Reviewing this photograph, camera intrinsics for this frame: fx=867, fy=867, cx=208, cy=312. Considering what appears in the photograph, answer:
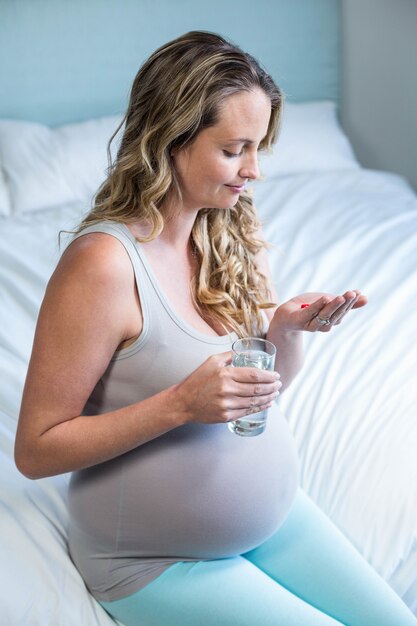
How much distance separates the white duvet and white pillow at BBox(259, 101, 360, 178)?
0.16m

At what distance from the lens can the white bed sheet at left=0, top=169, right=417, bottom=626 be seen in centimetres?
131

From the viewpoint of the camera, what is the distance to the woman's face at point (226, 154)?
1.20 meters

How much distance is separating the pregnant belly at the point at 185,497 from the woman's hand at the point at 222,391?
11cm

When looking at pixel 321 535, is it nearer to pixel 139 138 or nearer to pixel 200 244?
pixel 200 244

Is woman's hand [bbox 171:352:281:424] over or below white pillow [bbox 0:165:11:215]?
over

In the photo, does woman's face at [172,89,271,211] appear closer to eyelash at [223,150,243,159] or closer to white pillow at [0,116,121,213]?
eyelash at [223,150,243,159]

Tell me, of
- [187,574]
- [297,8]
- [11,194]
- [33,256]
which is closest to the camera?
[187,574]

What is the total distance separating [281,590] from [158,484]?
8.9 inches

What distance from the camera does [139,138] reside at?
4.02 ft

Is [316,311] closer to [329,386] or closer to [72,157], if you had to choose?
[329,386]

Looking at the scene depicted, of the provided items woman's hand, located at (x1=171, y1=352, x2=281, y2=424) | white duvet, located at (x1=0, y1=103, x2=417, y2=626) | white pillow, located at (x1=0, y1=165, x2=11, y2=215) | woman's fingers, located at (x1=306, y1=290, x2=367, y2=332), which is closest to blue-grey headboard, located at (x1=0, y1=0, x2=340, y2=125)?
white pillow, located at (x1=0, y1=165, x2=11, y2=215)

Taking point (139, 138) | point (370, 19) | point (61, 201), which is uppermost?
point (139, 138)

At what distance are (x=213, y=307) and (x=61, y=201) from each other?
1492 mm

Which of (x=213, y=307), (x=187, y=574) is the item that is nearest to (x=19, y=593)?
(x=187, y=574)
